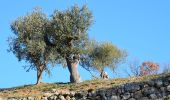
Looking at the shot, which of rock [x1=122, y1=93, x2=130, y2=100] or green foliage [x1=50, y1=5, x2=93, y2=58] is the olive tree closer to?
green foliage [x1=50, y1=5, x2=93, y2=58]

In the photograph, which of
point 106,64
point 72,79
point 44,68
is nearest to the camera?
point 72,79

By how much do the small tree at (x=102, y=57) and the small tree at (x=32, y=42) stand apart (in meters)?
6.55

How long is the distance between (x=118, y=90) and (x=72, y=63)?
28.0 meters

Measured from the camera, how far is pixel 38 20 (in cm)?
5147

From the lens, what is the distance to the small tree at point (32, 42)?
163 feet

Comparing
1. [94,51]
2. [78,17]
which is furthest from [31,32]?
[94,51]

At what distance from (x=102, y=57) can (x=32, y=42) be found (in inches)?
543

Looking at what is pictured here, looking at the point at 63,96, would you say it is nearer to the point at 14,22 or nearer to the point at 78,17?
the point at 78,17

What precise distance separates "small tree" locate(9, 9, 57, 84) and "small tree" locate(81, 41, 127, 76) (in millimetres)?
6549

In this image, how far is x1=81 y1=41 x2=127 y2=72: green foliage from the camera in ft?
192

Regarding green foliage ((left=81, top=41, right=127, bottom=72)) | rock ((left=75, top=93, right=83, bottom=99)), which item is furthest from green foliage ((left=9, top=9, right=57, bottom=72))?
rock ((left=75, top=93, right=83, bottom=99))

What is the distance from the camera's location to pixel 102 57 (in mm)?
61219

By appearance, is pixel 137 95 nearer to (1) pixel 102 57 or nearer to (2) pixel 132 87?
(2) pixel 132 87

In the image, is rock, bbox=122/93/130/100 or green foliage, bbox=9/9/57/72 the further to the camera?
green foliage, bbox=9/9/57/72
